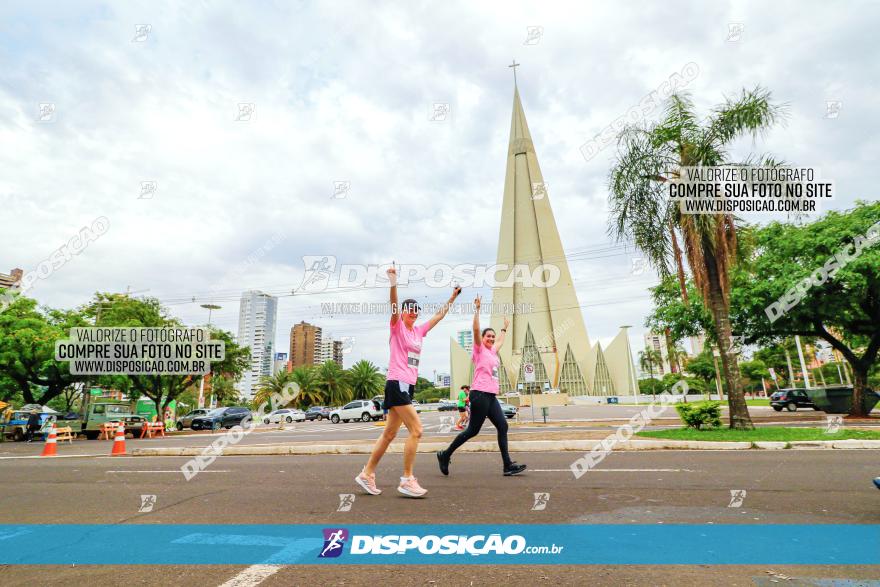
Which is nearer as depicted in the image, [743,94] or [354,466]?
[354,466]

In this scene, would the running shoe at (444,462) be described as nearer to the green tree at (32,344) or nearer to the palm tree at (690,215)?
the palm tree at (690,215)

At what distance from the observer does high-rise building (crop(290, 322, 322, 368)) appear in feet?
336

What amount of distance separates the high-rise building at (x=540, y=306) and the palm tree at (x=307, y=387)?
1434 inches

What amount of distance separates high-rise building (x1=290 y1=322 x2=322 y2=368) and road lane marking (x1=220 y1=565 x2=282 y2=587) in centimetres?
10143

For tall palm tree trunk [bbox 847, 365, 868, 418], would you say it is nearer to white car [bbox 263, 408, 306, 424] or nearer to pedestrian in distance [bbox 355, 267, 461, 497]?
pedestrian in distance [bbox 355, 267, 461, 497]

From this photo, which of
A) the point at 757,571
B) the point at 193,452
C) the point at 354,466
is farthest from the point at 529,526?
the point at 193,452

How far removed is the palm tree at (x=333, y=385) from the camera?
5678 centimetres

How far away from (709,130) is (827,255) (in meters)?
8.25

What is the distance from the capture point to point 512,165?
90.2 meters

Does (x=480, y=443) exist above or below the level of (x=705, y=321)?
below

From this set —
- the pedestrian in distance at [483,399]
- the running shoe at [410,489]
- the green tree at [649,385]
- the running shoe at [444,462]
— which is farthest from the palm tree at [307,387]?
the green tree at [649,385]

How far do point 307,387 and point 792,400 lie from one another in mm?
45603

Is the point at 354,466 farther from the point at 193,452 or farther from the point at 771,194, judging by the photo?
the point at 771,194

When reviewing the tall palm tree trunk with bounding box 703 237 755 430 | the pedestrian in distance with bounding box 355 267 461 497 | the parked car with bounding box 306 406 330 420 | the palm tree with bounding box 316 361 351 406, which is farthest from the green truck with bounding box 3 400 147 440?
the palm tree with bounding box 316 361 351 406
